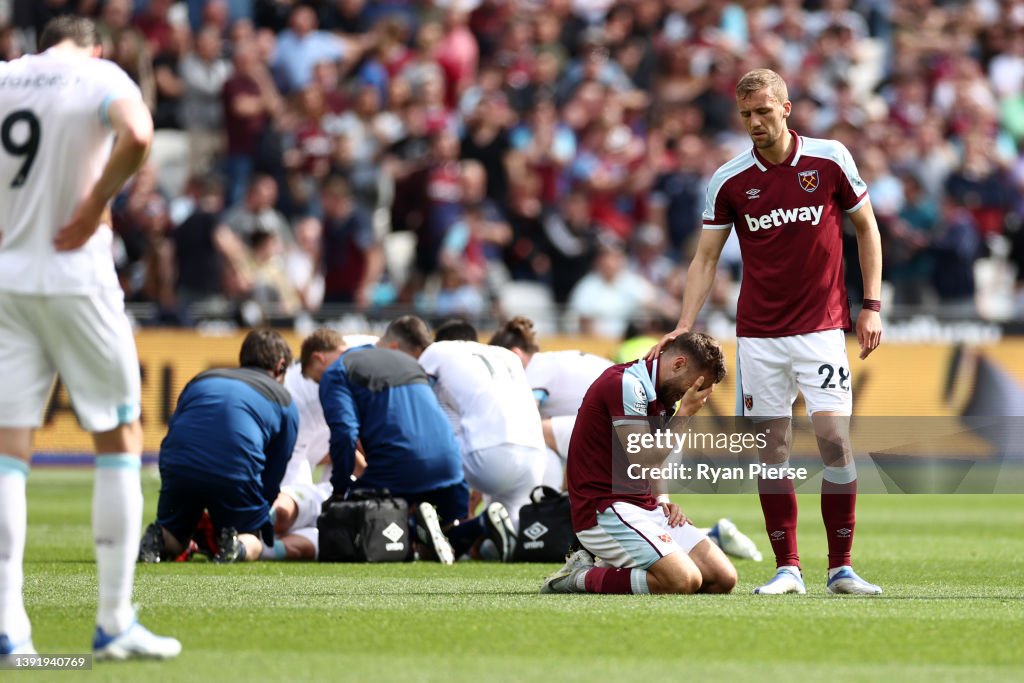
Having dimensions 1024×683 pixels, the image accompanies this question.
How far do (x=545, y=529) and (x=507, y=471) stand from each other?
0.88 m

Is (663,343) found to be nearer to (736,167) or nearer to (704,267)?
(704,267)

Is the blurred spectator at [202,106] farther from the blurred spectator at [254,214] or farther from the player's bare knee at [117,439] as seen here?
the player's bare knee at [117,439]

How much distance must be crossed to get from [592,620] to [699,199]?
14.9 metres

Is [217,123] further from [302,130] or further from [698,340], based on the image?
[698,340]

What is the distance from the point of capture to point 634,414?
8273 mm

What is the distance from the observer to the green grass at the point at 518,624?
5.90 metres

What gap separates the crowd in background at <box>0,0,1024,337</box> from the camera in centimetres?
1967

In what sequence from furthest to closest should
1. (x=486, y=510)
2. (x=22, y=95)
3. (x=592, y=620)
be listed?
(x=486, y=510) → (x=592, y=620) → (x=22, y=95)

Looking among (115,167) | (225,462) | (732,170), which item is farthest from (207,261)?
(115,167)

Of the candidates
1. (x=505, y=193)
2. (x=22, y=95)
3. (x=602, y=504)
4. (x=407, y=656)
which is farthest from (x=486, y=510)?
(x=505, y=193)

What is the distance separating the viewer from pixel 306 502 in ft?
38.9

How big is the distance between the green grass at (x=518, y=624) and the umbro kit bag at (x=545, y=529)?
225 millimetres

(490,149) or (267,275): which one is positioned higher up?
(490,149)

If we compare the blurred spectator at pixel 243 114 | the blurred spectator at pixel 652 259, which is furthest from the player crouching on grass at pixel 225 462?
the blurred spectator at pixel 652 259
